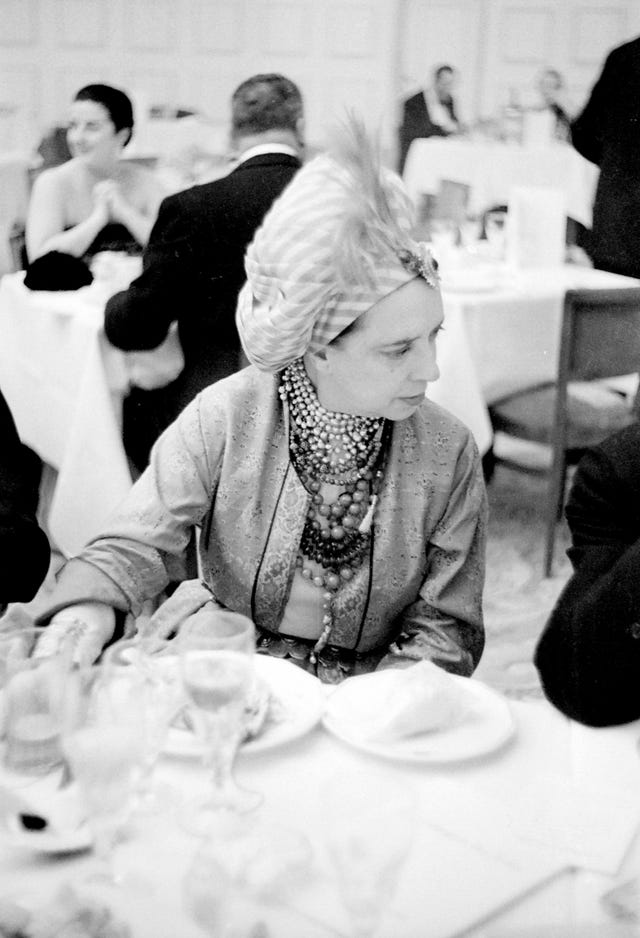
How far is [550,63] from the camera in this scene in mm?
6094

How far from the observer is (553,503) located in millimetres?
3467

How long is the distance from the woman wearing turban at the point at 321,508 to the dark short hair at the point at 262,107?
120 centimetres

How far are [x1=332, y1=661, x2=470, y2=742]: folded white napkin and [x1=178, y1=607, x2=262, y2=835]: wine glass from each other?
16 cm

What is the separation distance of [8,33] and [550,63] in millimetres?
3946

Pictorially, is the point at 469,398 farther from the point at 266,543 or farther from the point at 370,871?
the point at 370,871

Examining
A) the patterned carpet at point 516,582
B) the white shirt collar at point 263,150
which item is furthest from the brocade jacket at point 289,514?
the white shirt collar at point 263,150

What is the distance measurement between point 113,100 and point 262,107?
0.58 m

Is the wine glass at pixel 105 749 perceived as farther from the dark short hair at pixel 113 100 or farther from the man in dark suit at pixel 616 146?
the man in dark suit at pixel 616 146

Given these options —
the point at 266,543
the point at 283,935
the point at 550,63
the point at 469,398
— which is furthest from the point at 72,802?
the point at 550,63

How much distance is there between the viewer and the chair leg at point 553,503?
3350mm

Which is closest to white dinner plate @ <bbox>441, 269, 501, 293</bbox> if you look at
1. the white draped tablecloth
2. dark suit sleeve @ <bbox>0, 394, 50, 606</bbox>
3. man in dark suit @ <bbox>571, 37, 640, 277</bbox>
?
man in dark suit @ <bbox>571, 37, 640, 277</bbox>

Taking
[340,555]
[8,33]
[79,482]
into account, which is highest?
[8,33]

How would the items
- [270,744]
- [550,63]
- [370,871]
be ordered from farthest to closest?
1. [550,63]
2. [270,744]
3. [370,871]

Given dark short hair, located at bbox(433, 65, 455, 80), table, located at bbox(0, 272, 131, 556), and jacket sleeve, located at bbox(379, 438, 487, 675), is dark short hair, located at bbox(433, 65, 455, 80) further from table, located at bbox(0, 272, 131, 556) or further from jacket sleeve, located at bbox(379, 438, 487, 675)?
jacket sleeve, located at bbox(379, 438, 487, 675)
